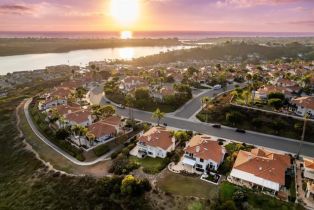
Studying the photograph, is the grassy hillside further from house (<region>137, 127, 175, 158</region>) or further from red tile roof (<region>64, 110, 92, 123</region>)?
red tile roof (<region>64, 110, 92, 123</region>)

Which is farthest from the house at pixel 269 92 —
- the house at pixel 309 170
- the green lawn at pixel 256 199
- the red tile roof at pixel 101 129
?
the red tile roof at pixel 101 129

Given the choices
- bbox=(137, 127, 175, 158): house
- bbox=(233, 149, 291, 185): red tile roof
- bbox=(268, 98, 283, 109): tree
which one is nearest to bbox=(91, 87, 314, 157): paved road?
bbox=(233, 149, 291, 185): red tile roof

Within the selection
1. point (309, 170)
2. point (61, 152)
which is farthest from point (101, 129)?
point (309, 170)

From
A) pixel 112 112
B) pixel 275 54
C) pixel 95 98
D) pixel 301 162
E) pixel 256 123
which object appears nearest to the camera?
pixel 301 162

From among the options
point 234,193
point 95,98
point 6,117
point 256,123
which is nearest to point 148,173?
point 234,193

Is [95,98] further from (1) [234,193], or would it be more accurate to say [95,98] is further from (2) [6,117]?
(1) [234,193]

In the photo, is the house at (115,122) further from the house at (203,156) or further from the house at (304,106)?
the house at (304,106)
